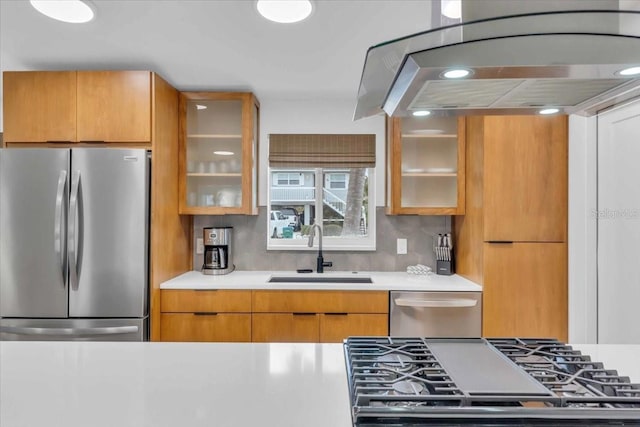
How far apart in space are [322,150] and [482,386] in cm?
260

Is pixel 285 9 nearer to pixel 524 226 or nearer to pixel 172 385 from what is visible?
pixel 172 385

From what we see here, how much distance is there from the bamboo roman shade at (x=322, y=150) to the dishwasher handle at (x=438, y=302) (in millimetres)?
1204

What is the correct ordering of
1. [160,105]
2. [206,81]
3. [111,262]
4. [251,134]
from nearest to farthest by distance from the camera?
[111,262] → [160,105] → [206,81] → [251,134]

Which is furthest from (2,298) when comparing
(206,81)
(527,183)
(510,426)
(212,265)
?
(527,183)

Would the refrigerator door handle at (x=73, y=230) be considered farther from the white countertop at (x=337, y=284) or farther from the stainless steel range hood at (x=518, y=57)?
the stainless steel range hood at (x=518, y=57)

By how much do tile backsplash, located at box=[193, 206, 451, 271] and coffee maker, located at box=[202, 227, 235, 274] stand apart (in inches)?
9.0

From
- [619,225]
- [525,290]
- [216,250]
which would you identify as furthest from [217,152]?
[619,225]

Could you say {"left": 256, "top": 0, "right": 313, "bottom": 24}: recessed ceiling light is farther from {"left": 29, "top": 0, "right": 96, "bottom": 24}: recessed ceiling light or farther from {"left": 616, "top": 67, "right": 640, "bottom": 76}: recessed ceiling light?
{"left": 616, "top": 67, "right": 640, "bottom": 76}: recessed ceiling light

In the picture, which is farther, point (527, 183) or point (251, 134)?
point (251, 134)

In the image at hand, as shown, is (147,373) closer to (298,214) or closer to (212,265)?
(212,265)

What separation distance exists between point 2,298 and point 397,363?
261 cm

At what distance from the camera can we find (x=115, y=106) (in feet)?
8.36

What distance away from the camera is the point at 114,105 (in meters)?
2.55

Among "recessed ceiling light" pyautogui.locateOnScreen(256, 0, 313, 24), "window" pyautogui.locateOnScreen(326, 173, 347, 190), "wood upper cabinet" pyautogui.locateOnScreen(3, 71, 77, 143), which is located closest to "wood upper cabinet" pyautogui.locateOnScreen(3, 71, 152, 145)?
"wood upper cabinet" pyautogui.locateOnScreen(3, 71, 77, 143)
